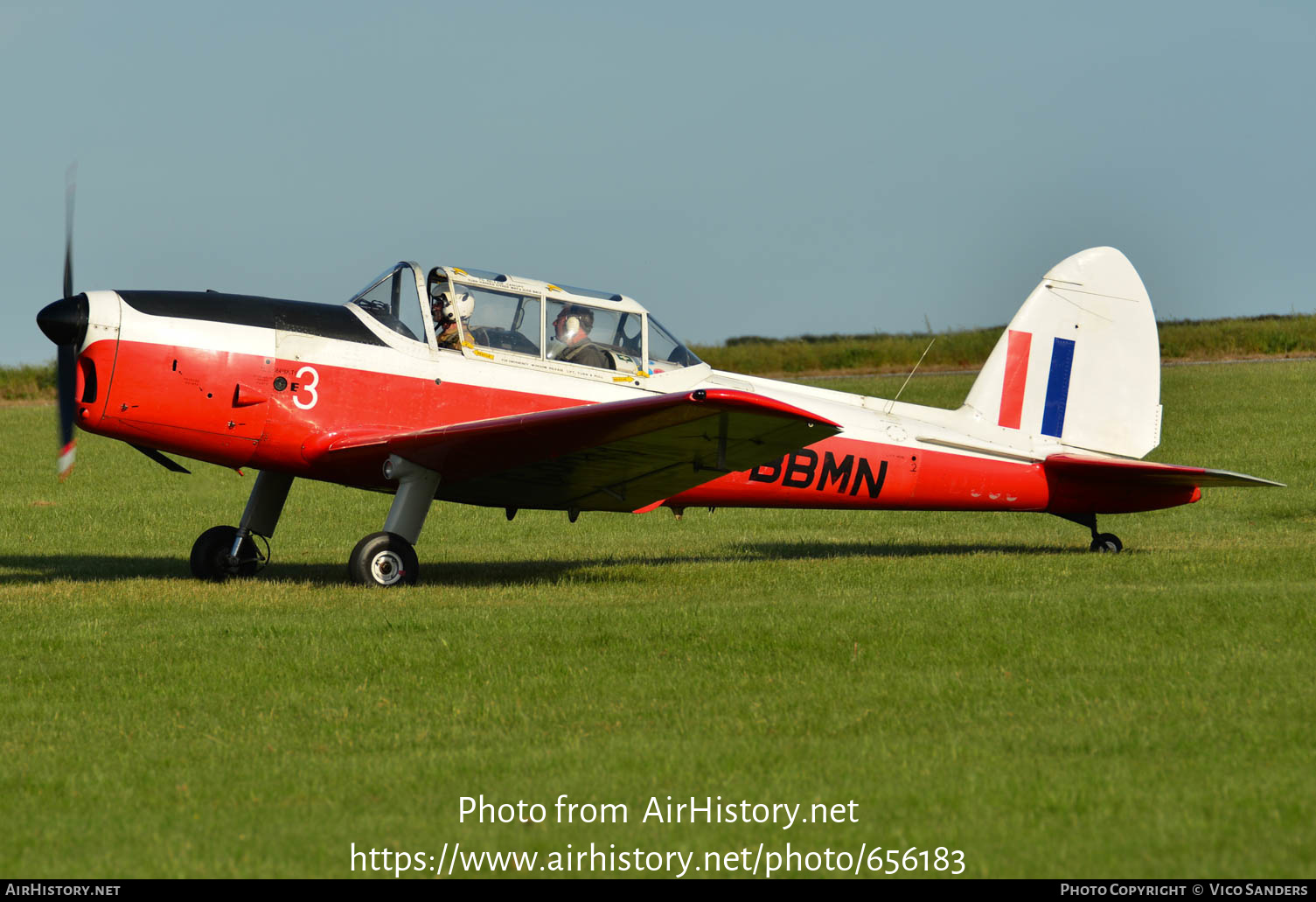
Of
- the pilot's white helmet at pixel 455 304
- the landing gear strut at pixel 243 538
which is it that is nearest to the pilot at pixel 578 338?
the pilot's white helmet at pixel 455 304

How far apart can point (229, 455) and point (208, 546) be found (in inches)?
54.8

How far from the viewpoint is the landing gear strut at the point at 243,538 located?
11.2 metres

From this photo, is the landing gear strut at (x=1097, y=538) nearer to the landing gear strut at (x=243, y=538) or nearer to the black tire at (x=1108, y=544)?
the black tire at (x=1108, y=544)

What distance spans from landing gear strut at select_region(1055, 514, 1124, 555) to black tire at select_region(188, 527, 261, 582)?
769 cm

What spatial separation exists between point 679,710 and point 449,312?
5.63 metres

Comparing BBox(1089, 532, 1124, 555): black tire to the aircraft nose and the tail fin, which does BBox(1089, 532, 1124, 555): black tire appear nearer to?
the tail fin

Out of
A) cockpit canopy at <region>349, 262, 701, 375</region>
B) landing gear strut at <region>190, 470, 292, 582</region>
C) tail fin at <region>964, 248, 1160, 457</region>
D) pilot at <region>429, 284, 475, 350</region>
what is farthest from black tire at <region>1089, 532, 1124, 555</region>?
landing gear strut at <region>190, 470, 292, 582</region>

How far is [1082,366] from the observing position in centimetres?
1281

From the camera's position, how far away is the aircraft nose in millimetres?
9516

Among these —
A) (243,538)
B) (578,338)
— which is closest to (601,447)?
(578,338)

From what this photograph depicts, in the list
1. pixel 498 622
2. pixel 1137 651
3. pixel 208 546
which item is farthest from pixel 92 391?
pixel 1137 651

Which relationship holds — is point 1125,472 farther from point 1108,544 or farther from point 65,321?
point 65,321

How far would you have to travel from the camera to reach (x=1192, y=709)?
18.4 ft
